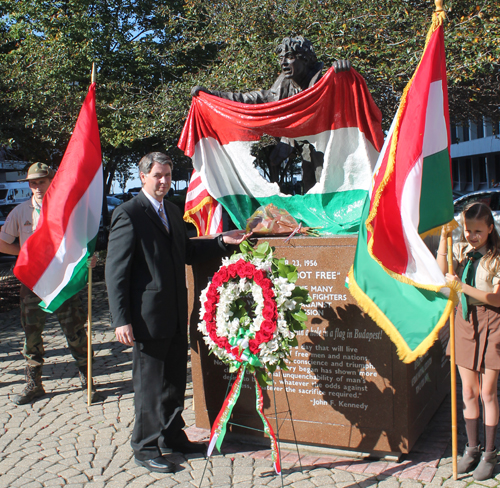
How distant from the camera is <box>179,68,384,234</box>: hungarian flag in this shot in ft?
15.7

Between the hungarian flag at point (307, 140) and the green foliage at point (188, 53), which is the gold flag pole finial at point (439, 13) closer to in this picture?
the hungarian flag at point (307, 140)

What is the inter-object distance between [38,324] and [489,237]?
4156mm

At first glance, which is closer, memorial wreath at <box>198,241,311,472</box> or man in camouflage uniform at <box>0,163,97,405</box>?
A: memorial wreath at <box>198,241,311,472</box>

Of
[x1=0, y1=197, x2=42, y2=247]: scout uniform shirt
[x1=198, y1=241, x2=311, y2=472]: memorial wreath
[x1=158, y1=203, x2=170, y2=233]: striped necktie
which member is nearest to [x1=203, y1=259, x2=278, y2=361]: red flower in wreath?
[x1=198, y1=241, x2=311, y2=472]: memorial wreath

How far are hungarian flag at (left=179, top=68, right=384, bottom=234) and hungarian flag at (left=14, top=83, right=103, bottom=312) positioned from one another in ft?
3.13

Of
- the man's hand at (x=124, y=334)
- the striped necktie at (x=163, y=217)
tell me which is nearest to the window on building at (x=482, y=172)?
the striped necktie at (x=163, y=217)

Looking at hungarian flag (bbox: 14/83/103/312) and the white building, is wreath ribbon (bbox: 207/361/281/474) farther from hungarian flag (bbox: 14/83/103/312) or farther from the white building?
the white building

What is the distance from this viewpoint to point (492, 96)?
12.1 meters

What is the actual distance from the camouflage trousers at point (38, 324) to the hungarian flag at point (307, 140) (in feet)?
6.29

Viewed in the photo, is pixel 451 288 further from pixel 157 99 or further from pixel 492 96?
pixel 157 99

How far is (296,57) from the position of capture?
4.93 metres

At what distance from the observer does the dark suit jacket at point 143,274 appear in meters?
3.75

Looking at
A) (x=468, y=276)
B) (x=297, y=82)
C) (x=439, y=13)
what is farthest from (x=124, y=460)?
(x=439, y=13)

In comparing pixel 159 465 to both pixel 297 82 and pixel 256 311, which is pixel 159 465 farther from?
pixel 297 82
